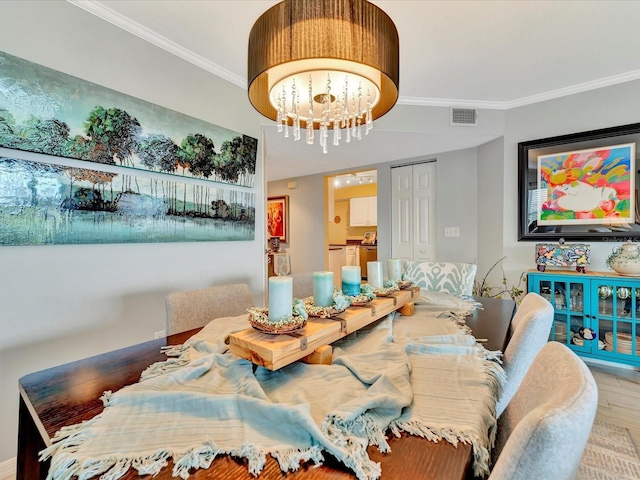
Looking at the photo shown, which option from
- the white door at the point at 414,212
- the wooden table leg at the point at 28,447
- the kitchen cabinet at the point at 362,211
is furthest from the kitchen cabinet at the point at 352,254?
the wooden table leg at the point at 28,447

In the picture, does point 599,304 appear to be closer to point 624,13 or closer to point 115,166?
point 624,13

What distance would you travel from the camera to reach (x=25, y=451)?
863 mm

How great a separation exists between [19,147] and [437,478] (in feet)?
6.62

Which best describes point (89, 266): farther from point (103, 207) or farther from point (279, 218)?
point (279, 218)

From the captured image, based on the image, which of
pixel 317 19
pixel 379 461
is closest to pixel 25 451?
pixel 379 461

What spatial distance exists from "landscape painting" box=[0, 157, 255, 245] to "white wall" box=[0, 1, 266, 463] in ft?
0.25

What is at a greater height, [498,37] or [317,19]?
[498,37]

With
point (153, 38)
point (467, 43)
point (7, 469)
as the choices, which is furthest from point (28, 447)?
point (467, 43)

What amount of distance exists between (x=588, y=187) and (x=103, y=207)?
3712 mm

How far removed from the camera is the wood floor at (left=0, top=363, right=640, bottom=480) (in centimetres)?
181

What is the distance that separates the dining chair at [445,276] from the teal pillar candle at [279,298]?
1.35 meters

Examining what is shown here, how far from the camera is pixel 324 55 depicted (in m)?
0.92

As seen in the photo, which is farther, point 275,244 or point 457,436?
point 275,244

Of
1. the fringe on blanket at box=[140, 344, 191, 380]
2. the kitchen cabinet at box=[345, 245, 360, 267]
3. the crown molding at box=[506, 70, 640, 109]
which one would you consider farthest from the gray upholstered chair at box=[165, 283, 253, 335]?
the kitchen cabinet at box=[345, 245, 360, 267]
